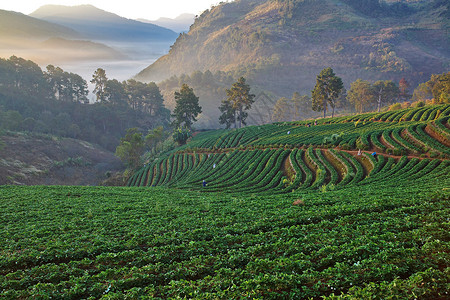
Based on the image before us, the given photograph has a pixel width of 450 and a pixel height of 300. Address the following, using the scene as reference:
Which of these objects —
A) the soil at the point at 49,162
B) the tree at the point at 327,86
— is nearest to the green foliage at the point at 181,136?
the soil at the point at 49,162

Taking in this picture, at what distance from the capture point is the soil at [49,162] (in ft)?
181

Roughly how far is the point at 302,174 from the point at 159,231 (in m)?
25.6

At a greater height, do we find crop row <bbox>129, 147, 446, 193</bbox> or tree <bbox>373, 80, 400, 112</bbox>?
tree <bbox>373, 80, 400, 112</bbox>

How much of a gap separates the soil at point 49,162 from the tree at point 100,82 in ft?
134

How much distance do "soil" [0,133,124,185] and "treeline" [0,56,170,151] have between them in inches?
530

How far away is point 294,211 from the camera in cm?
1736

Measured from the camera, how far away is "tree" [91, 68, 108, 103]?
116 m

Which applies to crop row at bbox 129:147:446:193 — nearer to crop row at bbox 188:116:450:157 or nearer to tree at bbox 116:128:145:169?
crop row at bbox 188:116:450:157

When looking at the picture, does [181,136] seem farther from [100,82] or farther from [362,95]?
[362,95]

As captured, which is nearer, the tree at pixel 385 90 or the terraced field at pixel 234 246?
the terraced field at pixel 234 246

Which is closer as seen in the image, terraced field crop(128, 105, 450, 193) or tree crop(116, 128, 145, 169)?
terraced field crop(128, 105, 450, 193)

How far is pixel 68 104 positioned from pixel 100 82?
17.0 metres

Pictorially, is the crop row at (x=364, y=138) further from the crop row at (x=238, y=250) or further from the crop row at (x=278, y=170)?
the crop row at (x=238, y=250)

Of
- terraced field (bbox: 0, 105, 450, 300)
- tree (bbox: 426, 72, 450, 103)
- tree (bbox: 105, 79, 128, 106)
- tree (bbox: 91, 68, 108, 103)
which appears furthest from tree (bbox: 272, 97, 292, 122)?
terraced field (bbox: 0, 105, 450, 300)
